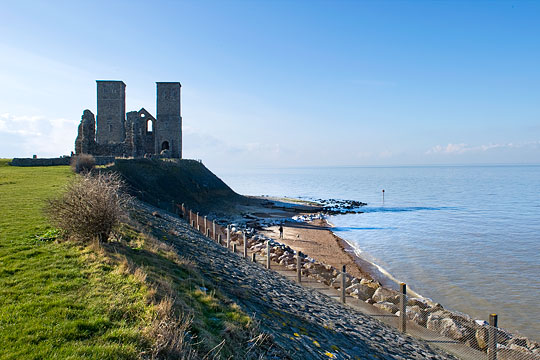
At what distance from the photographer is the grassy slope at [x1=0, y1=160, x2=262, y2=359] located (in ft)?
14.3

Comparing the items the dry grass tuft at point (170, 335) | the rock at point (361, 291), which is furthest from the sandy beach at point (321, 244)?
the dry grass tuft at point (170, 335)

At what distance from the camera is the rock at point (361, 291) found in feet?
42.6

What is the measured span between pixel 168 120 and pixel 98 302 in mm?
51187

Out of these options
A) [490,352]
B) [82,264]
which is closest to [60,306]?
[82,264]

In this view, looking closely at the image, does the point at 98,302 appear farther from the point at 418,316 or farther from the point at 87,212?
the point at 418,316

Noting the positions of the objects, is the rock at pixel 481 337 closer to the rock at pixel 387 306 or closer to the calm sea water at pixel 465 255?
the rock at pixel 387 306

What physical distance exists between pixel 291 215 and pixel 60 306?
127 ft

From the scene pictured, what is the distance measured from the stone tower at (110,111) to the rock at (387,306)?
47.9m

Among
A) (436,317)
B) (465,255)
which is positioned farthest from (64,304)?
(465,255)

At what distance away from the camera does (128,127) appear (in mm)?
45469

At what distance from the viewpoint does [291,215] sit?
4338cm

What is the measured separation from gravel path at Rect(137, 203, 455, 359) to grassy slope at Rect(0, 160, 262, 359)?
856mm

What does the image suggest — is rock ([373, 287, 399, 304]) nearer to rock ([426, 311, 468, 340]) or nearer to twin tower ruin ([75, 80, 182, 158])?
rock ([426, 311, 468, 340])

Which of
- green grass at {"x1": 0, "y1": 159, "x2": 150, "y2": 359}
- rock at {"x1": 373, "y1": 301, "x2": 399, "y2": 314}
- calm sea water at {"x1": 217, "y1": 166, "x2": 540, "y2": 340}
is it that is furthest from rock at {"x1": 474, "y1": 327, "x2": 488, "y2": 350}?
green grass at {"x1": 0, "y1": 159, "x2": 150, "y2": 359}
